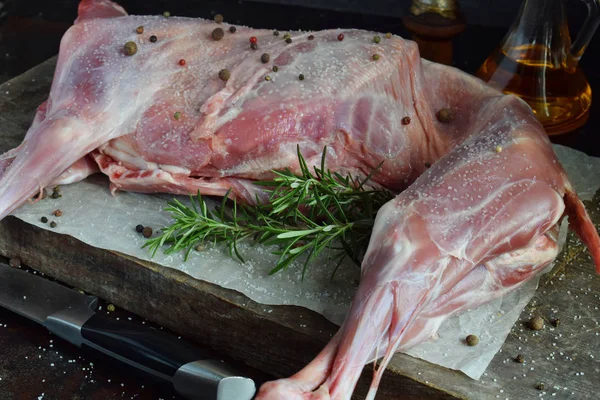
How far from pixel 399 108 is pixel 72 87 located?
2.44 ft

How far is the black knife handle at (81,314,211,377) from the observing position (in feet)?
5.28

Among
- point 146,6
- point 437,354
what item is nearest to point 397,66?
point 437,354

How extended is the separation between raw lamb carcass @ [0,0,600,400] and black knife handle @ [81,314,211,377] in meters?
0.34

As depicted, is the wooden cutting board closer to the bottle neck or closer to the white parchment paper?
the white parchment paper

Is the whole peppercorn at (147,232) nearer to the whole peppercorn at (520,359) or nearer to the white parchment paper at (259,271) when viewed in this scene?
the white parchment paper at (259,271)

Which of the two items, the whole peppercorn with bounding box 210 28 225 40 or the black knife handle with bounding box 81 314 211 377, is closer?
the black knife handle with bounding box 81 314 211 377

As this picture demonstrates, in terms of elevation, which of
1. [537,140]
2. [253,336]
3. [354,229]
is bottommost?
[253,336]

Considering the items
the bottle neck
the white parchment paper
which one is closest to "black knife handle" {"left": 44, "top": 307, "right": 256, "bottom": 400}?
the white parchment paper

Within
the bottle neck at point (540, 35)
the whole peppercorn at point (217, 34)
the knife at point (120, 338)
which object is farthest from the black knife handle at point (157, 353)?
the bottle neck at point (540, 35)

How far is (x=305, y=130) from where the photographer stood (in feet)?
5.99

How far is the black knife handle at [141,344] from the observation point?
161cm

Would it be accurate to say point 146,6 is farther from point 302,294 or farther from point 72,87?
point 302,294

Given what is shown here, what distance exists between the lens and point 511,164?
5.31 ft

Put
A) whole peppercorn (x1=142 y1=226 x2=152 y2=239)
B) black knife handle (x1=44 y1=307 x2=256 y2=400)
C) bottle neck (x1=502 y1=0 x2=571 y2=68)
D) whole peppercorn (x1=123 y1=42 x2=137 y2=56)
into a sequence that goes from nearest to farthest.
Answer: black knife handle (x1=44 y1=307 x2=256 y2=400), whole peppercorn (x1=142 y1=226 x2=152 y2=239), whole peppercorn (x1=123 y1=42 x2=137 y2=56), bottle neck (x1=502 y1=0 x2=571 y2=68)
